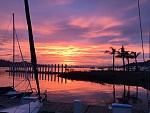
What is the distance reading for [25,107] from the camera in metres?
11.7

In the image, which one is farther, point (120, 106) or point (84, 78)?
point (84, 78)

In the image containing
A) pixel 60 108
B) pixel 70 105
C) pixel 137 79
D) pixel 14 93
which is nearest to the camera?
pixel 60 108

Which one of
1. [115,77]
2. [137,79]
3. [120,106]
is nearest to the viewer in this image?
[120,106]

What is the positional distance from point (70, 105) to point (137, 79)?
43686 mm

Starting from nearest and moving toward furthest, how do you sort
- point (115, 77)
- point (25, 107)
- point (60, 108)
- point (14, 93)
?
point (25, 107) < point (60, 108) < point (14, 93) < point (115, 77)

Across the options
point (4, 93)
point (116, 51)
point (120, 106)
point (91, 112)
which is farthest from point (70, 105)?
point (116, 51)

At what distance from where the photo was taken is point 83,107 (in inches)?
725

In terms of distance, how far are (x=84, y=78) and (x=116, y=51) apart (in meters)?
19.0

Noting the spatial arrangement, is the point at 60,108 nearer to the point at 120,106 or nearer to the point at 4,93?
the point at 120,106

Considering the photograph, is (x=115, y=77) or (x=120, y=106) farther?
(x=115, y=77)

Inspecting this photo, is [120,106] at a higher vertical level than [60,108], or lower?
higher

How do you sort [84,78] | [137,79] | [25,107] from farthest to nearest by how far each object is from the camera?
[84,78] → [137,79] → [25,107]

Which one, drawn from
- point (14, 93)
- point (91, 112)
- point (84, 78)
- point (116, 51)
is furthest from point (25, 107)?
point (116, 51)

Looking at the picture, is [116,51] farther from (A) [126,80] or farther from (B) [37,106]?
(B) [37,106]
